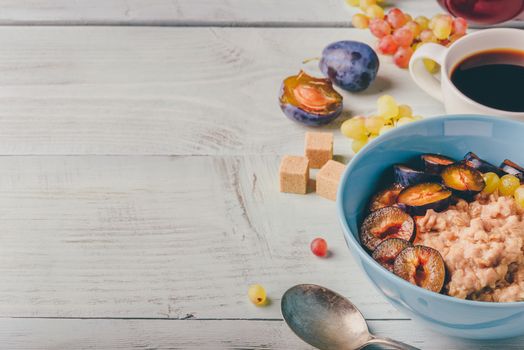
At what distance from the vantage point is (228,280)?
1.01m

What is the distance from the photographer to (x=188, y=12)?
148 centimetres

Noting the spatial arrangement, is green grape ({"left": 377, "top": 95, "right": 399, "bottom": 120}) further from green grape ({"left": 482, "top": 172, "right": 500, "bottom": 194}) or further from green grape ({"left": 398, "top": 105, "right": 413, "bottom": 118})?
green grape ({"left": 482, "top": 172, "right": 500, "bottom": 194})

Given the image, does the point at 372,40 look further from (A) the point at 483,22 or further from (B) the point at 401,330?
(B) the point at 401,330

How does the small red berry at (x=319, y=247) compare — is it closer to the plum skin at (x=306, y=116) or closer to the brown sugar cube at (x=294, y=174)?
the brown sugar cube at (x=294, y=174)

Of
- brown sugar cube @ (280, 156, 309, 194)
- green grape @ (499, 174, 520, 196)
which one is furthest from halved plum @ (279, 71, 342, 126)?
green grape @ (499, 174, 520, 196)

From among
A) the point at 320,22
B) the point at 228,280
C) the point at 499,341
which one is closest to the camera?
the point at 499,341

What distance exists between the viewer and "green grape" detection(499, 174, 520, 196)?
95 cm

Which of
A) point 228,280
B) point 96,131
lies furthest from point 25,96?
point 228,280

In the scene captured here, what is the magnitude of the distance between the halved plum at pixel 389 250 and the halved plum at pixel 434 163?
0.14 meters

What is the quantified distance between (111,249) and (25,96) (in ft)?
1.33

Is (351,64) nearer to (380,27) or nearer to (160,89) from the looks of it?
(380,27)

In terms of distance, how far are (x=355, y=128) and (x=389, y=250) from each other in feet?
1.06

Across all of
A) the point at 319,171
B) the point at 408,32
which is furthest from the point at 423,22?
the point at 319,171

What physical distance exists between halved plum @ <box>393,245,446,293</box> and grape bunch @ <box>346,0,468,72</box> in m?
0.53
